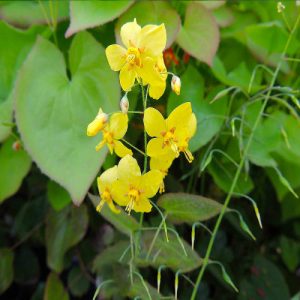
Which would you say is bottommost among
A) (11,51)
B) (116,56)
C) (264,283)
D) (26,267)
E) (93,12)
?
(26,267)

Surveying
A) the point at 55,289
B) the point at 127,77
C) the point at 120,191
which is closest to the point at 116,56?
the point at 127,77

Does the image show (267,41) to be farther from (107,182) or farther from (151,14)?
(107,182)

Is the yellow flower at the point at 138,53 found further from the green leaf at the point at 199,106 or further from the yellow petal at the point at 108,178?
the green leaf at the point at 199,106

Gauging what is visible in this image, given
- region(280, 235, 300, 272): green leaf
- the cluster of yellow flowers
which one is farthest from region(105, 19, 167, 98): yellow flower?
region(280, 235, 300, 272): green leaf

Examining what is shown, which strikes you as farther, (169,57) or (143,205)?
(169,57)

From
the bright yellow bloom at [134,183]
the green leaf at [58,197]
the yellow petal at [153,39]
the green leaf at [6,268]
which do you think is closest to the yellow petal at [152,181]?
the bright yellow bloom at [134,183]
